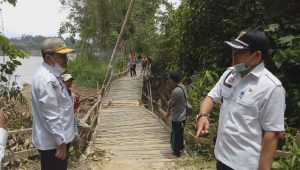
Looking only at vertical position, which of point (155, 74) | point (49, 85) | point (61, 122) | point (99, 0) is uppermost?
point (99, 0)


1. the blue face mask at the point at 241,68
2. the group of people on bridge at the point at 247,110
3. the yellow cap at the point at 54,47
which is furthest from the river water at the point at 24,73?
the blue face mask at the point at 241,68

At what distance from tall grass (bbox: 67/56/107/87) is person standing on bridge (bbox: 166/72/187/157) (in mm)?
18599

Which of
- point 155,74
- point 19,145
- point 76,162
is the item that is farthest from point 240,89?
point 155,74

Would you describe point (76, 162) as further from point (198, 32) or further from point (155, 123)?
point (198, 32)

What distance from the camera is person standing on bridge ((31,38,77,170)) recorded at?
11.8 feet

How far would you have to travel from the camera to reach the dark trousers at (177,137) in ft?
25.0

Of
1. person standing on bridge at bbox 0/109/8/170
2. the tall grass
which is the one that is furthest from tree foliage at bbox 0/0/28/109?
the tall grass

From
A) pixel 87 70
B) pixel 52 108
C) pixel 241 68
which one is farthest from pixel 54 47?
pixel 87 70

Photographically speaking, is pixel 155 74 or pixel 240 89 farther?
pixel 155 74

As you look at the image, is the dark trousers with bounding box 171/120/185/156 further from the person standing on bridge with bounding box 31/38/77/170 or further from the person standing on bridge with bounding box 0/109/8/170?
the person standing on bridge with bounding box 0/109/8/170

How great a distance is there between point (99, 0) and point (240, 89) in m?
26.4

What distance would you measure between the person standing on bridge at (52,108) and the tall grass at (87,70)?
73.3 ft

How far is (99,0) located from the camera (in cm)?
2831

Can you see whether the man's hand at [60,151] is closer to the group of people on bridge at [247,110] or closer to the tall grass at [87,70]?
the group of people on bridge at [247,110]
